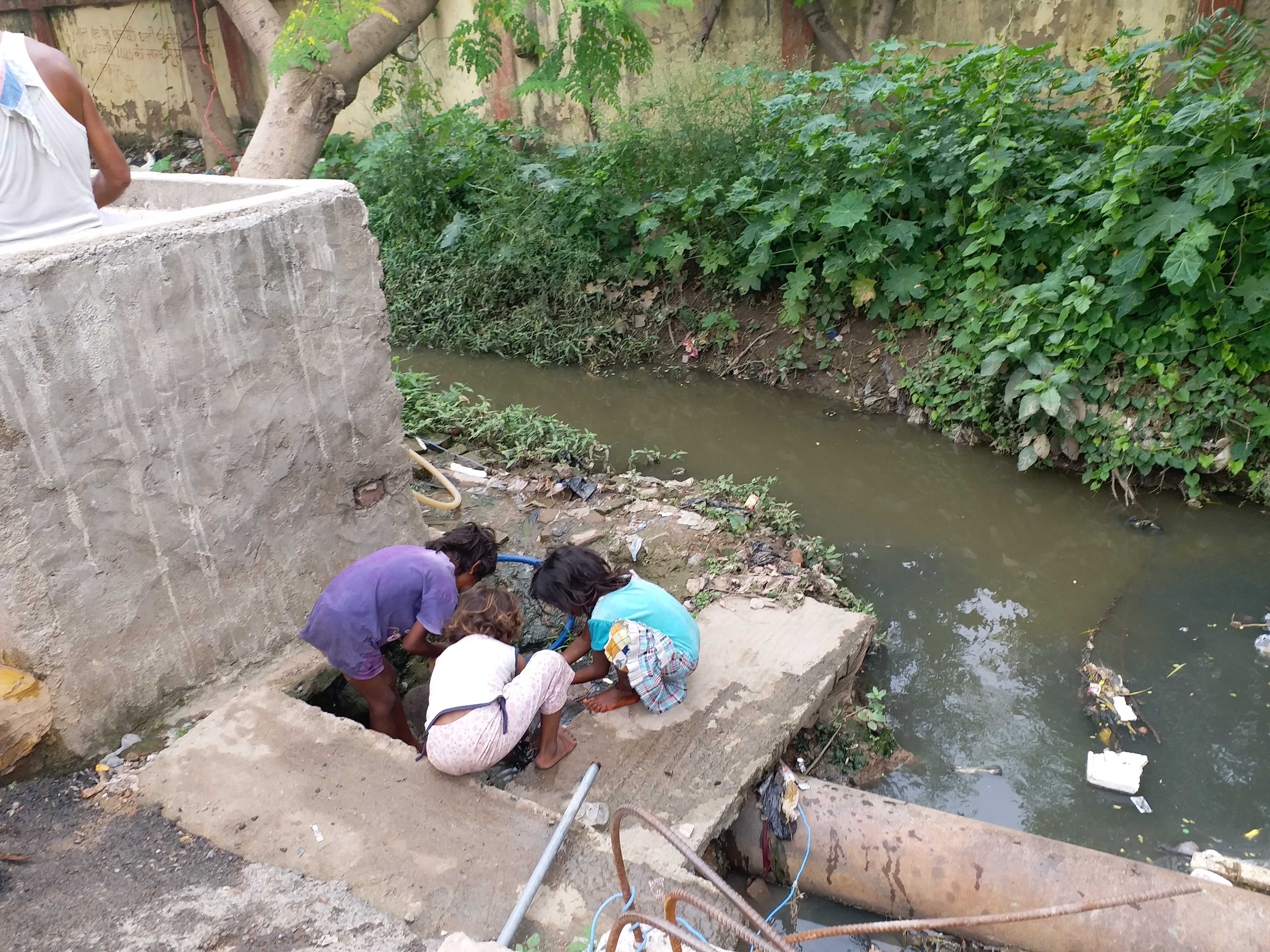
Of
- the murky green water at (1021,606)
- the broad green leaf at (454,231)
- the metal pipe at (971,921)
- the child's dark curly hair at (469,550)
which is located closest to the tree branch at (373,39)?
the broad green leaf at (454,231)

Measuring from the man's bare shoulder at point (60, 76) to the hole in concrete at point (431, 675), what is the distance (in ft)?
7.01

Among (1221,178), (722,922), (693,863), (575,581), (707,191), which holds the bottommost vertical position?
(575,581)

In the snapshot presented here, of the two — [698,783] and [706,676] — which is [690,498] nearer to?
[706,676]

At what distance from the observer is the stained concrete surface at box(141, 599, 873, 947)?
2402 millimetres

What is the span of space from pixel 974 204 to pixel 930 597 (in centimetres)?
293

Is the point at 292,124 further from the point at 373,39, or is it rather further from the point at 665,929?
the point at 665,929

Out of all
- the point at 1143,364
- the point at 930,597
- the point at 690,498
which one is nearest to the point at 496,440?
the point at 690,498

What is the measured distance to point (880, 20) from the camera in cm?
773

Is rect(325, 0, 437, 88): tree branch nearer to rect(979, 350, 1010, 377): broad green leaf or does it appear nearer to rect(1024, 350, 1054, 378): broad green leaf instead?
rect(979, 350, 1010, 377): broad green leaf

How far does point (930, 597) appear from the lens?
15.0ft

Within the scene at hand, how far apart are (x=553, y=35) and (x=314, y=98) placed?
5060 mm

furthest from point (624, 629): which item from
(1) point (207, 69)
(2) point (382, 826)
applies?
(1) point (207, 69)

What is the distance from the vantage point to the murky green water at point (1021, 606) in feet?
11.0

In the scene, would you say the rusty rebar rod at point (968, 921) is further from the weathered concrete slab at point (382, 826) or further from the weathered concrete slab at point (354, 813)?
the weathered concrete slab at point (354, 813)
